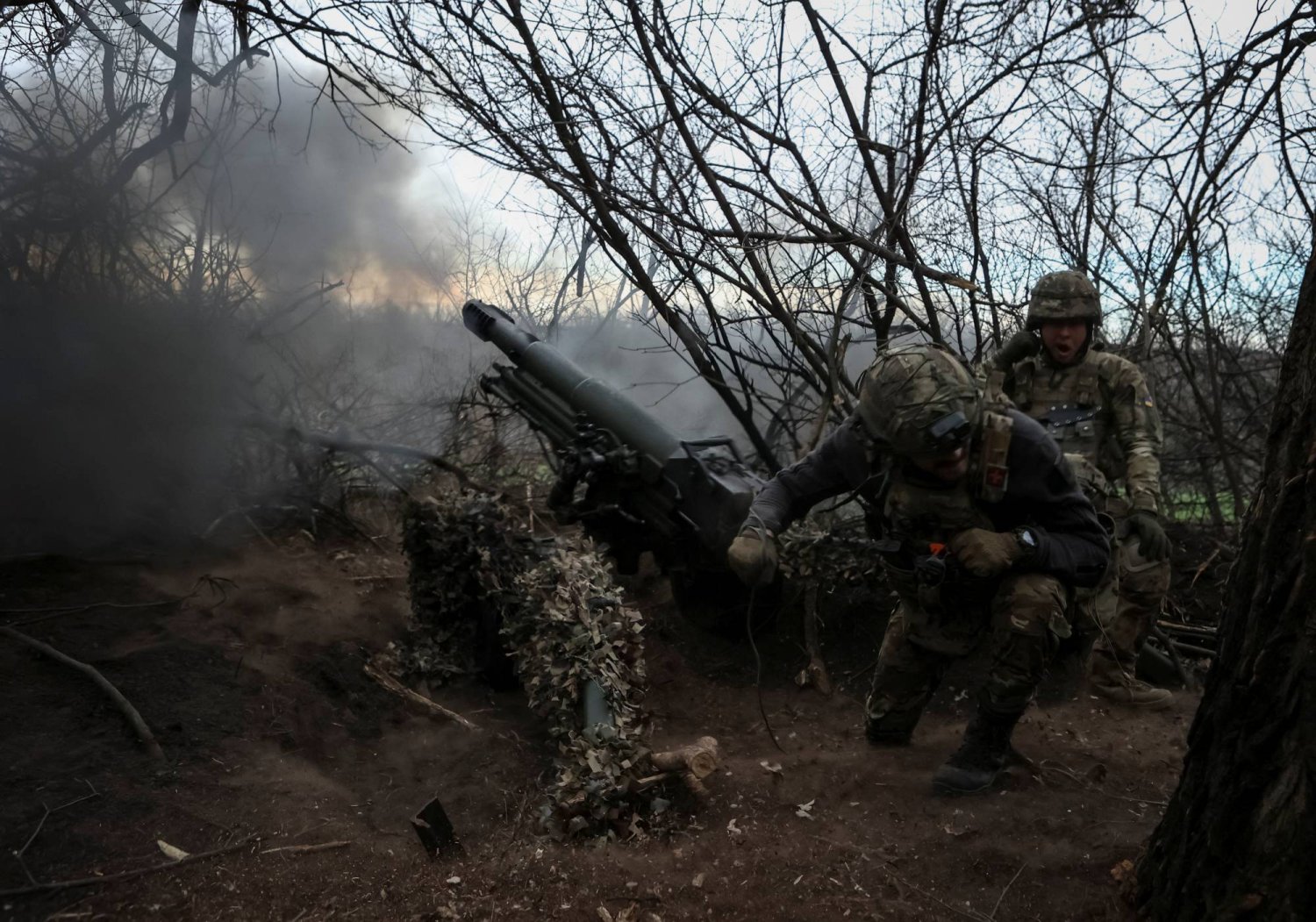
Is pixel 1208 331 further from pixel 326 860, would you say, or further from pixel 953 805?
pixel 326 860

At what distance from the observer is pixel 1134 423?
4391 millimetres

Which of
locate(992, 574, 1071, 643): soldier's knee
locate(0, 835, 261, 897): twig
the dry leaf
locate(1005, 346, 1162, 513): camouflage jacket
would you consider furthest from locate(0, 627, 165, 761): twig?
locate(1005, 346, 1162, 513): camouflage jacket

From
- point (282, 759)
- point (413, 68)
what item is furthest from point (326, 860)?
point (413, 68)

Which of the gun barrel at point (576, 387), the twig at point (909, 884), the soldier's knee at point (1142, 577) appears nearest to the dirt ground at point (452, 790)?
the twig at point (909, 884)

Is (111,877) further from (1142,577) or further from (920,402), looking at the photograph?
(1142,577)

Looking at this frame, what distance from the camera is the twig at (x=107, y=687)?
3.51 meters

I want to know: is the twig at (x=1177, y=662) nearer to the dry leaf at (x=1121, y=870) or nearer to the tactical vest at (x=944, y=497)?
the tactical vest at (x=944, y=497)

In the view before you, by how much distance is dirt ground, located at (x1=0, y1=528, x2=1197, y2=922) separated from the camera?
105 inches

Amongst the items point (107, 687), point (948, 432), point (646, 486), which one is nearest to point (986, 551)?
point (948, 432)

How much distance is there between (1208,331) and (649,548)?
4.31 m

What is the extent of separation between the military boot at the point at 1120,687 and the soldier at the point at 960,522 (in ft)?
4.29

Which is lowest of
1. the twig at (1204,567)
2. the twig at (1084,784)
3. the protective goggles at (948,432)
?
the twig at (1084,784)

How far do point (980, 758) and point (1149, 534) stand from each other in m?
1.31

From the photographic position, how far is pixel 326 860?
9.62ft
